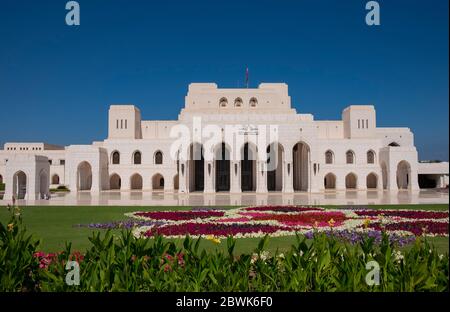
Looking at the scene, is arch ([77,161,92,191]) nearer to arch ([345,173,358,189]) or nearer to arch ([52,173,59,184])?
arch ([52,173,59,184])

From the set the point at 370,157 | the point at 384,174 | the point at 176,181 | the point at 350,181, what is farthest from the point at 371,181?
the point at 176,181

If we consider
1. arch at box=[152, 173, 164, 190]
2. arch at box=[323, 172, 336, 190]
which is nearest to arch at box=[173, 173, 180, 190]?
arch at box=[152, 173, 164, 190]

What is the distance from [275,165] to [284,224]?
1040 inches

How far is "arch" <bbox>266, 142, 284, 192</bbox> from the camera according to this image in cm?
3791

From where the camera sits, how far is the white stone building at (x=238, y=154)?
118 feet

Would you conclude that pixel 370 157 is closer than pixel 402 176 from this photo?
No

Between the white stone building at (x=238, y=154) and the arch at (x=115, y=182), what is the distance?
0.60 ft

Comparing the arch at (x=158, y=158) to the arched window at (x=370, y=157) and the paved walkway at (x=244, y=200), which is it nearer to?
the paved walkway at (x=244, y=200)

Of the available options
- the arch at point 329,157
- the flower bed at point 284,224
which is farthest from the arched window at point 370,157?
the flower bed at point 284,224

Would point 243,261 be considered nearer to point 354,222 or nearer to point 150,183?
point 354,222

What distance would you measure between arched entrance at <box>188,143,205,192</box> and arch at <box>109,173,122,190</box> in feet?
29.6

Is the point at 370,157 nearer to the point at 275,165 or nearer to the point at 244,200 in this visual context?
the point at 275,165

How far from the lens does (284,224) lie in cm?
1345

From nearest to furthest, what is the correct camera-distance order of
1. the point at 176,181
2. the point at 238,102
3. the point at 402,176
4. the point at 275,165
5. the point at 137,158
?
the point at 275,165
the point at 176,181
the point at 402,176
the point at 137,158
the point at 238,102
